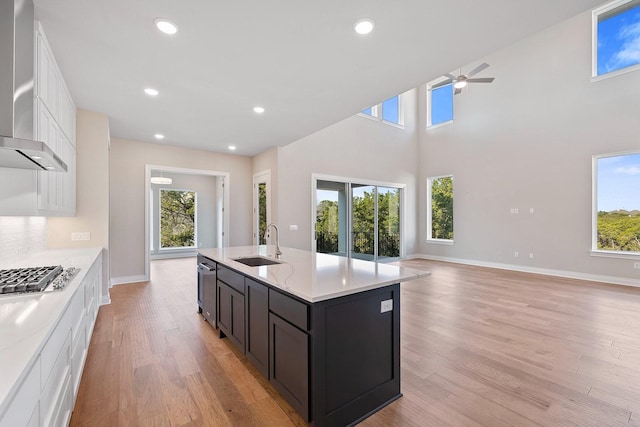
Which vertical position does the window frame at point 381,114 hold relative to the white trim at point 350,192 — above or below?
above

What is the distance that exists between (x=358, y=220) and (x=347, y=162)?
4.87ft

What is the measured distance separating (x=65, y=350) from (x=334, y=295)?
1.53m

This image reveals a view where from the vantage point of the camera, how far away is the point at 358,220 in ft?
23.5

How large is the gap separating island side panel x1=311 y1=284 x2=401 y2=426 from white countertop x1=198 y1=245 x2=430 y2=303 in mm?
79

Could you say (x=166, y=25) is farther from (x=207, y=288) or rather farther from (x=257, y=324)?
(x=207, y=288)

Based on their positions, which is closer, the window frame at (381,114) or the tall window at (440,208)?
the window frame at (381,114)

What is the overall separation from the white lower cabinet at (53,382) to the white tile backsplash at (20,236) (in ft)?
3.62

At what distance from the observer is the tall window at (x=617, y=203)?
5.16 meters

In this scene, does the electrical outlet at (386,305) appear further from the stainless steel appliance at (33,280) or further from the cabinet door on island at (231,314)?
the stainless steel appliance at (33,280)

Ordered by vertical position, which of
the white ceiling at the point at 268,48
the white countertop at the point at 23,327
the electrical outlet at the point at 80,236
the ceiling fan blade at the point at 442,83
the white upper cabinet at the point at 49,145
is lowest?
the white countertop at the point at 23,327

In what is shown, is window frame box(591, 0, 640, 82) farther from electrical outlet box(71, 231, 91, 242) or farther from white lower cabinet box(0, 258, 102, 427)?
electrical outlet box(71, 231, 91, 242)

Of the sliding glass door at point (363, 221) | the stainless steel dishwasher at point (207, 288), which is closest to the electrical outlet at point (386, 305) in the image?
the stainless steel dishwasher at point (207, 288)

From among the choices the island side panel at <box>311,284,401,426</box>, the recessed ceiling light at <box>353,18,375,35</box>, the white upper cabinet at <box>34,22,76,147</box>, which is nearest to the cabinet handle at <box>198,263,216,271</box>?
the island side panel at <box>311,284,401,426</box>

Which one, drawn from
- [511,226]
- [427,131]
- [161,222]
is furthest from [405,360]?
[161,222]
